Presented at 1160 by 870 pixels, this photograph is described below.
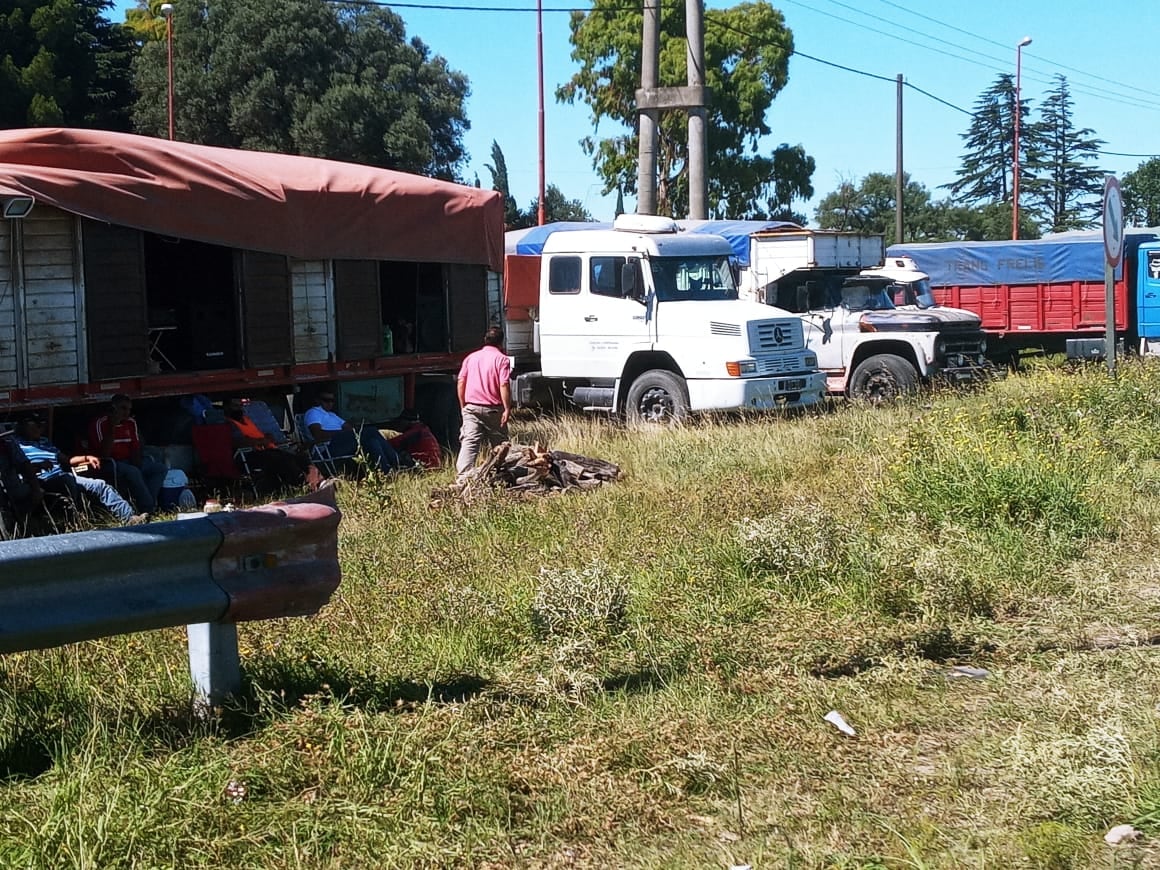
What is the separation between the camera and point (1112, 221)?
37.2 feet

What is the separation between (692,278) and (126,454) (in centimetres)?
823

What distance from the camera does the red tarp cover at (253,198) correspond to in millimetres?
11500

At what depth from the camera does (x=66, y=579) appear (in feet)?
14.5

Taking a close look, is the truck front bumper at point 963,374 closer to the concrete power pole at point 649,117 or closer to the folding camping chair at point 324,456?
the concrete power pole at point 649,117

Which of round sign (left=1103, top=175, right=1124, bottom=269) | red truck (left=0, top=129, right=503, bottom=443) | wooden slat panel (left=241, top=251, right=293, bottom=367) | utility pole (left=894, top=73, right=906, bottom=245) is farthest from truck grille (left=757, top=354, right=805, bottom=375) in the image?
utility pole (left=894, top=73, right=906, bottom=245)

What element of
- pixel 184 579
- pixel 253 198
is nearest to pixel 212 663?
pixel 184 579

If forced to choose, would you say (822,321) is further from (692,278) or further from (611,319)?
(611,319)

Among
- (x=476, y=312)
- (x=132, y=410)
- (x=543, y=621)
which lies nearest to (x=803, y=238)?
(x=476, y=312)

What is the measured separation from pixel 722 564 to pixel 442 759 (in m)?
3.25

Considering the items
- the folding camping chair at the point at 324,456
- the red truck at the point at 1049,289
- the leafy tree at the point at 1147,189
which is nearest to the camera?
the folding camping chair at the point at 324,456

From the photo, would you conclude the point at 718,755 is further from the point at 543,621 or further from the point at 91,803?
the point at 91,803

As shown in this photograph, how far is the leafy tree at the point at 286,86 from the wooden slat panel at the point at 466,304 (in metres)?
29.2

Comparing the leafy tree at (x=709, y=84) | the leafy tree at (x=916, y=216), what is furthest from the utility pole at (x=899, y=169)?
the leafy tree at (x=916, y=216)

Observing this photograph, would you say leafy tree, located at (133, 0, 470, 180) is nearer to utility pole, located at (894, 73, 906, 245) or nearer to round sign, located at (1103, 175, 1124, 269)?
utility pole, located at (894, 73, 906, 245)
